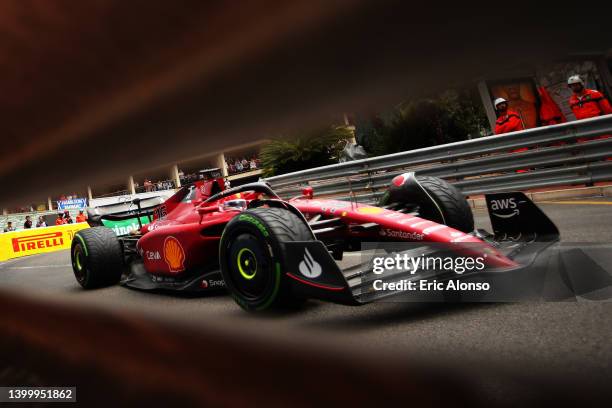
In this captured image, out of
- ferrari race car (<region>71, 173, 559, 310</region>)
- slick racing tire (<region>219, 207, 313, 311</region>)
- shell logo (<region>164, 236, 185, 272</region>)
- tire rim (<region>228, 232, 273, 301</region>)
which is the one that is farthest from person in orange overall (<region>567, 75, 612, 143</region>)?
shell logo (<region>164, 236, 185, 272</region>)

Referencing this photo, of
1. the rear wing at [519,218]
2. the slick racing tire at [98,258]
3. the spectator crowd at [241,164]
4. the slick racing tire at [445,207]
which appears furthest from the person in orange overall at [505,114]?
the slick racing tire at [98,258]

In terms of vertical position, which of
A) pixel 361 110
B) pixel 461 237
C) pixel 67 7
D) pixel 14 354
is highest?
pixel 67 7

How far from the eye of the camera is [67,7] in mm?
461

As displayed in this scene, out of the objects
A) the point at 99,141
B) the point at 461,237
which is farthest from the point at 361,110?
the point at 461,237

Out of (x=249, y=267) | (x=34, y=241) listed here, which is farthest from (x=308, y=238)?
(x=34, y=241)

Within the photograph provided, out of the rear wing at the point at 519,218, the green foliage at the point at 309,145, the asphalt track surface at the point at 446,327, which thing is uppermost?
the green foliage at the point at 309,145

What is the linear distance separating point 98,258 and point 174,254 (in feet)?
4.13

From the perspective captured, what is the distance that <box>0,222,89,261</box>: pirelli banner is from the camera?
15672 mm

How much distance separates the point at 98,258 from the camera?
4.77 metres

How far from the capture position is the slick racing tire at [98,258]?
15.6 feet

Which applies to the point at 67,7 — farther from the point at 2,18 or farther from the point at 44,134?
the point at 44,134

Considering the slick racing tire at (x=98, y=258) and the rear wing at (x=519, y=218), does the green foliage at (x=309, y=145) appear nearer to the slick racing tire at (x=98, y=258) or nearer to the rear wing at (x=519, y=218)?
the rear wing at (x=519, y=218)

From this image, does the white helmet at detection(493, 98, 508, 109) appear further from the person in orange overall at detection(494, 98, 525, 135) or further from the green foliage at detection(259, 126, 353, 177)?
the green foliage at detection(259, 126, 353, 177)

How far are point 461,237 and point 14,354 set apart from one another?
2.17 meters
